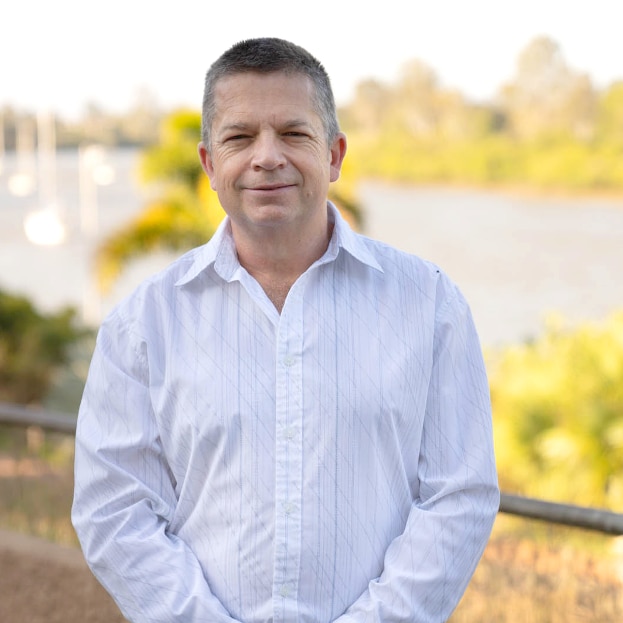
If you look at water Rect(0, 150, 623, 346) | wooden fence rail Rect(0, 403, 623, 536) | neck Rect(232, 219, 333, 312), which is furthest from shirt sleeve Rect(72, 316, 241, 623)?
water Rect(0, 150, 623, 346)

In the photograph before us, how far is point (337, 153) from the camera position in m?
1.89

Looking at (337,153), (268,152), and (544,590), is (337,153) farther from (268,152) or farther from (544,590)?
(544,590)

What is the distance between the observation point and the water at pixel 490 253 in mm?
28984

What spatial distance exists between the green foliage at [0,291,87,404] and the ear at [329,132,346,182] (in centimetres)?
1527

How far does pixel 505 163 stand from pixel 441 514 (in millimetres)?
34281

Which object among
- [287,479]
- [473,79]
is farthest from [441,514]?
[473,79]

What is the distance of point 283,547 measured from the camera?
Result: 174cm

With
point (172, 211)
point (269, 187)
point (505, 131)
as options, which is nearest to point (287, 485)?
point (269, 187)

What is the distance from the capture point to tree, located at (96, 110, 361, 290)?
16188 mm

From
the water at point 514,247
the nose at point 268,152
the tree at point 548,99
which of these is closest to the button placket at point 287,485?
the nose at point 268,152

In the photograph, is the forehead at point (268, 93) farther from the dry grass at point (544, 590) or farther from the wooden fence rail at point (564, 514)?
the dry grass at point (544, 590)

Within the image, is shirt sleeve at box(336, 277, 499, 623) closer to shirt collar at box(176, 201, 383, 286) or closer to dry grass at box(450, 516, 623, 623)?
shirt collar at box(176, 201, 383, 286)

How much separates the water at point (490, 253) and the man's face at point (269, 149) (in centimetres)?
2261

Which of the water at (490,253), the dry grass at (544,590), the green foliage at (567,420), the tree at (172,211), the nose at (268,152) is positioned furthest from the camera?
the water at (490,253)
